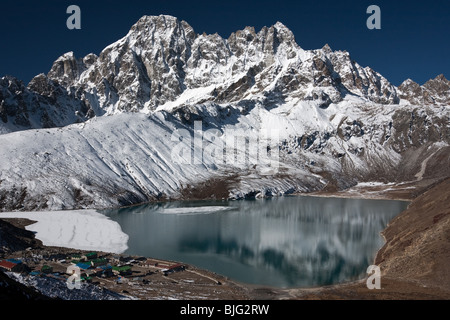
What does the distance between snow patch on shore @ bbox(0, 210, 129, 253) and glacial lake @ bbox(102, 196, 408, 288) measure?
11.4 feet

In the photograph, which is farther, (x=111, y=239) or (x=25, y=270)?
(x=111, y=239)

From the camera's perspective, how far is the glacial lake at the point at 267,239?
212 feet

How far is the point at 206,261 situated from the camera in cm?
7088

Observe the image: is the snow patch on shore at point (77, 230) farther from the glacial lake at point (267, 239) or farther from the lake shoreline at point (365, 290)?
the lake shoreline at point (365, 290)

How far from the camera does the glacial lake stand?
212 feet

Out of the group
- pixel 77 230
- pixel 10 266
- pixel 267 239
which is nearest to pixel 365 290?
pixel 267 239

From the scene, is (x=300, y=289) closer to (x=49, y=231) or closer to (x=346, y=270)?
(x=346, y=270)

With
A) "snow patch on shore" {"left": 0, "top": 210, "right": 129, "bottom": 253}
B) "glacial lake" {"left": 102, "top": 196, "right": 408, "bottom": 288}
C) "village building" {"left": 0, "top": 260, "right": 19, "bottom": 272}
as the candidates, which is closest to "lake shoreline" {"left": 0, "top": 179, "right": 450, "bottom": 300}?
"glacial lake" {"left": 102, "top": 196, "right": 408, "bottom": 288}

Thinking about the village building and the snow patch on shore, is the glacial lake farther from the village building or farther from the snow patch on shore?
the village building

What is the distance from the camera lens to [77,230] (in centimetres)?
10044
